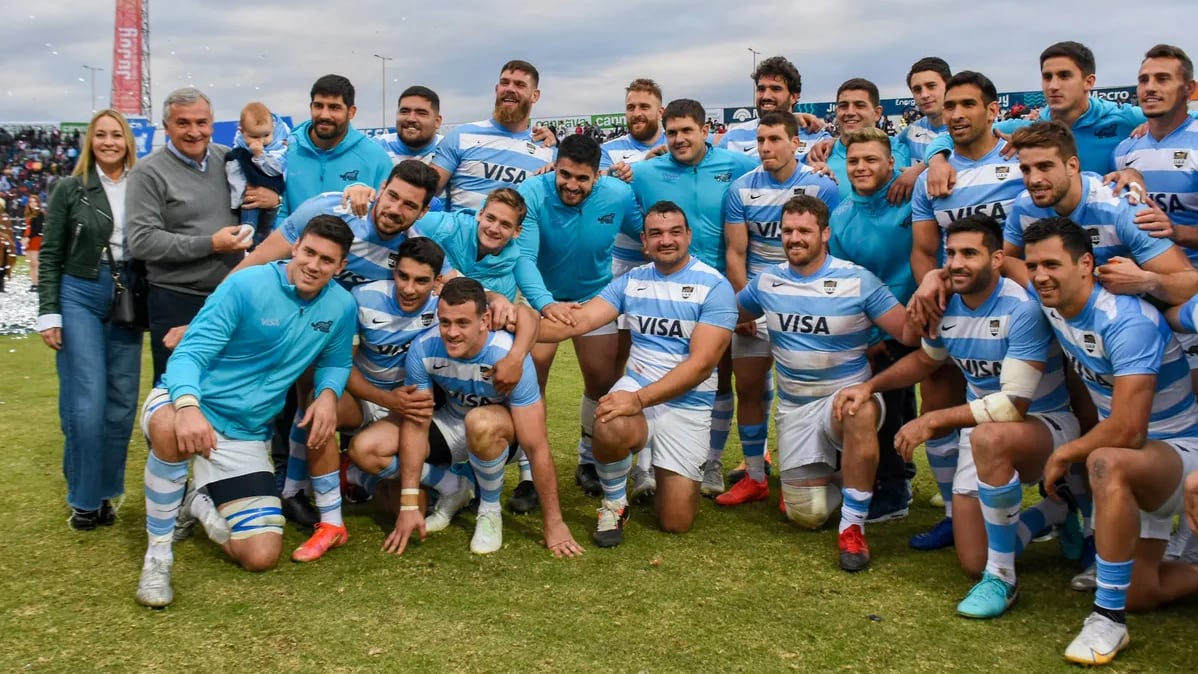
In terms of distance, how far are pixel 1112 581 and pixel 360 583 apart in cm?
316

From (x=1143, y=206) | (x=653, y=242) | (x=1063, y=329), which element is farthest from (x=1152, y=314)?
(x=653, y=242)

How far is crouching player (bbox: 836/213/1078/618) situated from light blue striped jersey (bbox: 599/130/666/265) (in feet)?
7.45

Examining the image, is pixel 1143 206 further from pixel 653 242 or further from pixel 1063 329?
pixel 653 242

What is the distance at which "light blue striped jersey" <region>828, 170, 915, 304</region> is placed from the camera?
16.9 ft

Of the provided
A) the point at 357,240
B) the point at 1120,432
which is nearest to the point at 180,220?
the point at 357,240

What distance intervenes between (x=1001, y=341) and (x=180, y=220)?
4.23 m

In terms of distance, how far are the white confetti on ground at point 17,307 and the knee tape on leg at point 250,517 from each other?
1040 centimetres

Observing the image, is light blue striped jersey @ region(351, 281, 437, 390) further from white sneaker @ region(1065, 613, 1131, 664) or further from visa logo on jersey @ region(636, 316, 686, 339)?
white sneaker @ region(1065, 613, 1131, 664)

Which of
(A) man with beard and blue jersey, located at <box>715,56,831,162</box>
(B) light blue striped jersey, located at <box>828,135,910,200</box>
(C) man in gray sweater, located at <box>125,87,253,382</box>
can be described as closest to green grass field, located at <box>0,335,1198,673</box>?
(C) man in gray sweater, located at <box>125,87,253,382</box>

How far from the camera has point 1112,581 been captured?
11.5 feet

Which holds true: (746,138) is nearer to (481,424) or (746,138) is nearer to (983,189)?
(983,189)

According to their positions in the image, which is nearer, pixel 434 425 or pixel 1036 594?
pixel 1036 594

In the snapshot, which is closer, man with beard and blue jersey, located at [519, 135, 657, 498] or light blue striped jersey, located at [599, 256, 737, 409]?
light blue striped jersey, located at [599, 256, 737, 409]

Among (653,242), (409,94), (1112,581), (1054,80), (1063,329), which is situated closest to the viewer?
(1112,581)
